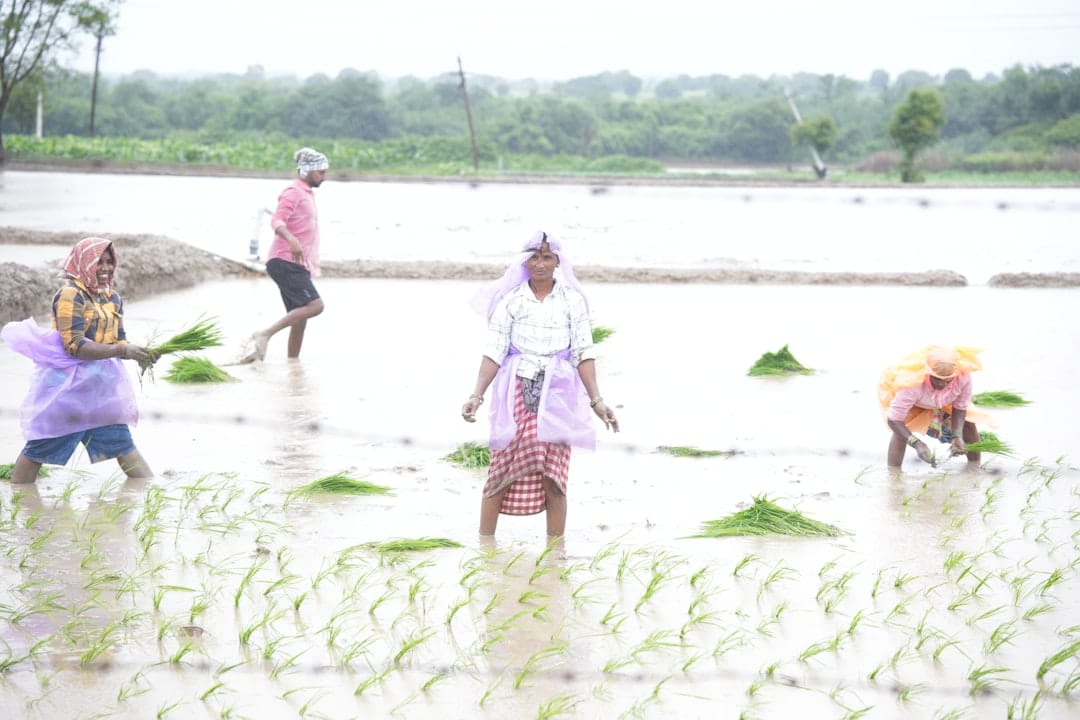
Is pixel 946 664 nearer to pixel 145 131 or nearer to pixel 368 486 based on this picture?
pixel 368 486

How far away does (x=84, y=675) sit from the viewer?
4.06 meters

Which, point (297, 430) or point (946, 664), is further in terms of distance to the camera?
point (297, 430)

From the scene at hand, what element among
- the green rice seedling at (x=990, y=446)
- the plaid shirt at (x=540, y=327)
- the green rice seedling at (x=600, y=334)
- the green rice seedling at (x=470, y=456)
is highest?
the plaid shirt at (x=540, y=327)

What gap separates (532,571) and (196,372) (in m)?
4.27

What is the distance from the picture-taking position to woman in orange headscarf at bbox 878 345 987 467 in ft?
21.9

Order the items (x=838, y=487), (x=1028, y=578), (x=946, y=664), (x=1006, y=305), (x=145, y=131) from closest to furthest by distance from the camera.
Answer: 1. (x=946, y=664)
2. (x=1028, y=578)
3. (x=838, y=487)
4. (x=1006, y=305)
5. (x=145, y=131)

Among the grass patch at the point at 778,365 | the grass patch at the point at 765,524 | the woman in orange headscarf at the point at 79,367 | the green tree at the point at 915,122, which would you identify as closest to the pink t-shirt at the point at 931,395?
the grass patch at the point at 765,524

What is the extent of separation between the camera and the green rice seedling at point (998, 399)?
872 centimetres

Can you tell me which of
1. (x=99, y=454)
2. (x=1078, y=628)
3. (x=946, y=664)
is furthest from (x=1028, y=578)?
(x=99, y=454)

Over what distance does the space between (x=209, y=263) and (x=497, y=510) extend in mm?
10578

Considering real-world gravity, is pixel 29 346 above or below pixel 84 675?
above

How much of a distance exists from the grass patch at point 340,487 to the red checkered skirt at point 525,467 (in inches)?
35.1

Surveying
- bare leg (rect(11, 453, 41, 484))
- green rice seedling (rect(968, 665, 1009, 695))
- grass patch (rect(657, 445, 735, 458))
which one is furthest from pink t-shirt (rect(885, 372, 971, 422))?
bare leg (rect(11, 453, 41, 484))

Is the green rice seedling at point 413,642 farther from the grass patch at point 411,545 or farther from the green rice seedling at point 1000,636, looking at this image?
the green rice seedling at point 1000,636
